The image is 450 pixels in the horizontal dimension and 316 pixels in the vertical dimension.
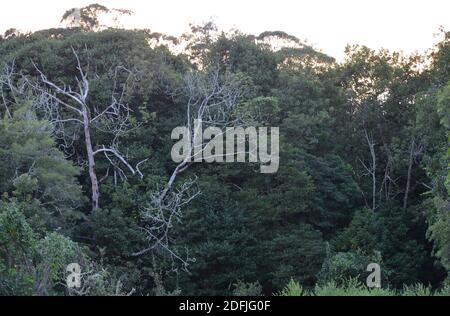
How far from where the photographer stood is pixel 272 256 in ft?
60.2

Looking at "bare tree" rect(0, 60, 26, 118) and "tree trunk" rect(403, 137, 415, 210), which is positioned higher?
"bare tree" rect(0, 60, 26, 118)

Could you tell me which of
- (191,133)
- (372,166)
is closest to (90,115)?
(191,133)

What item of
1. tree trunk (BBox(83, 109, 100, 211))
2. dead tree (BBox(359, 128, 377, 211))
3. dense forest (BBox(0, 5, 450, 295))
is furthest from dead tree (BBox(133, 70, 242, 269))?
dead tree (BBox(359, 128, 377, 211))

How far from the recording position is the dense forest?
52.4ft

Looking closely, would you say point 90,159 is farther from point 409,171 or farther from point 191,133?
point 409,171

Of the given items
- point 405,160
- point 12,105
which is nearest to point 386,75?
point 405,160

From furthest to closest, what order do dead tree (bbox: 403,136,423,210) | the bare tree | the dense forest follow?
dead tree (bbox: 403,136,423,210)
the bare tree
the dense forest

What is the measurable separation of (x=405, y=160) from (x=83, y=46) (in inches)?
424

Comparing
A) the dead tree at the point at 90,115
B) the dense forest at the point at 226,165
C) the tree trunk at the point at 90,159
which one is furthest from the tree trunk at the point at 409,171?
the tree trunk at the point at 90,159

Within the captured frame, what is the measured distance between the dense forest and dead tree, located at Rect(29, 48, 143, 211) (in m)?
0.07

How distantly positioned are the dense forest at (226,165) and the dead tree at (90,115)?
0.07 meters

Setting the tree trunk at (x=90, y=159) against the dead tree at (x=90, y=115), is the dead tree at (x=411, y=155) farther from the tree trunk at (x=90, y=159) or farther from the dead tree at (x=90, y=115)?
the tree trunk at (x=90, y=159)

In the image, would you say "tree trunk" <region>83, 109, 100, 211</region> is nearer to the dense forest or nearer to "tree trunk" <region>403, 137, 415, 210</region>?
the dense forest
